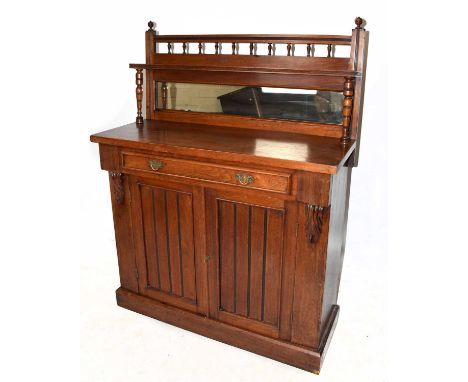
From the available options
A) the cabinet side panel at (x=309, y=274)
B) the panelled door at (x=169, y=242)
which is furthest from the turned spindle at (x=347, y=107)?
the panelled door at (x=169, y=242)

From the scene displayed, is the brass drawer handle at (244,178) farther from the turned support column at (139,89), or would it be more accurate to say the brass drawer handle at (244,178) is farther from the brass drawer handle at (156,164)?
the turned support column at (139,89)

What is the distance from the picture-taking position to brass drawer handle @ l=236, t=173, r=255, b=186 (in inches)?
72.5

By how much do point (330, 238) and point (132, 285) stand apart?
1.17m

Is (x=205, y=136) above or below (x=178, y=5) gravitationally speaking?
below

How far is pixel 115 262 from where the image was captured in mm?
2953

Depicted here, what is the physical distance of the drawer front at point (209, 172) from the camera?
1.80m

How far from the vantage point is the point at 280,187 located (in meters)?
1.80

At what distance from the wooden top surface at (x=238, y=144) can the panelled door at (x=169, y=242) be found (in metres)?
0.21

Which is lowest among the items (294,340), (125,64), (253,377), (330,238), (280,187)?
(253,377)

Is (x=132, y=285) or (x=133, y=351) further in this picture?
(x=132, y=285)

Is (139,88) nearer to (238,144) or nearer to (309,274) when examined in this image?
(238,144)

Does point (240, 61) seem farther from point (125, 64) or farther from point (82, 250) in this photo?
point (82, 250)

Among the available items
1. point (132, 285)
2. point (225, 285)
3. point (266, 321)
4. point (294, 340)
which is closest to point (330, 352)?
point (294, 340)

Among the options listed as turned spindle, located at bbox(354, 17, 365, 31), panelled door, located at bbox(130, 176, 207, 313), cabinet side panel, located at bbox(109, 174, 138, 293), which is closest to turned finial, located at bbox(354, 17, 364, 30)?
turned spindle, located at bbox(354, 17, 365, 31)
